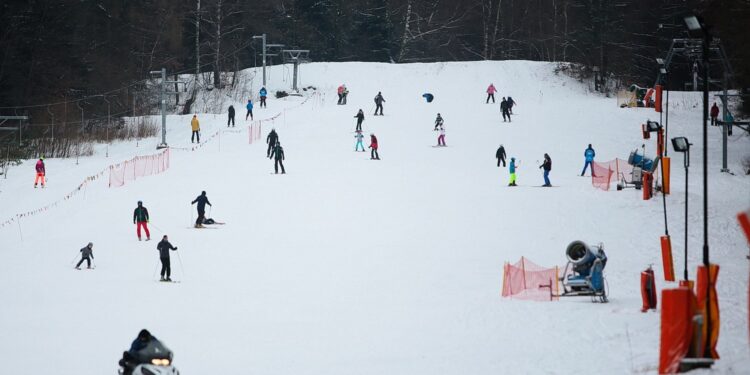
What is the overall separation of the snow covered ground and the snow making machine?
1.44 feet

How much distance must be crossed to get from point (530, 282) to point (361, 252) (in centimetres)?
617

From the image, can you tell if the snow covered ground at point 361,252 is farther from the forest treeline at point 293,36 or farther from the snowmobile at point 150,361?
the forest treeline at point 293,36

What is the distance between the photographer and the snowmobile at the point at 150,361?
12.8 metres

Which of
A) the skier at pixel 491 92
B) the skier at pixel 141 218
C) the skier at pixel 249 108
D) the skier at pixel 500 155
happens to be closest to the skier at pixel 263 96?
the skier at pixel 249 108

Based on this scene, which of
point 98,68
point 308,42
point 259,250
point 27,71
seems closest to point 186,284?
point 259,250

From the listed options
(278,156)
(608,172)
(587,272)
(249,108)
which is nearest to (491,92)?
(249,108)

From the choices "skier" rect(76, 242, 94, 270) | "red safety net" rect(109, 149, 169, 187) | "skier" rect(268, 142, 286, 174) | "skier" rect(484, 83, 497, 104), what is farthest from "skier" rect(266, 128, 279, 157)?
"skier" rect(484, 83, 497, 104)

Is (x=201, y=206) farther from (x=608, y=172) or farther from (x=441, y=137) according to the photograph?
(x=441, y=137)

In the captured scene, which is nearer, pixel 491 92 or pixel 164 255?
pixel 164 255

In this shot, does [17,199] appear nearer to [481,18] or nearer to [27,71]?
[27,71]

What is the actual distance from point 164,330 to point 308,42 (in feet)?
248

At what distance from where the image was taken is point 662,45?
238 ft

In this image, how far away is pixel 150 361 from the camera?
12953 mm

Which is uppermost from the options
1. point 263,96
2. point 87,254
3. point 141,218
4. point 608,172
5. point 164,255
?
point 263,96
